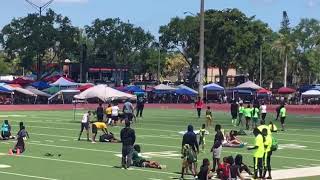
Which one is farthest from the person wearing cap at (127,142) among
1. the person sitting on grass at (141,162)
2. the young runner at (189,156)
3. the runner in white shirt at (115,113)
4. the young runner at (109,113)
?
the young runner at (109,113)

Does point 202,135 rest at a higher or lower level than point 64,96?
lower

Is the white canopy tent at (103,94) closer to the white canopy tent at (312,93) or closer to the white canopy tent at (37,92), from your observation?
the white canopy tent at (37,92)

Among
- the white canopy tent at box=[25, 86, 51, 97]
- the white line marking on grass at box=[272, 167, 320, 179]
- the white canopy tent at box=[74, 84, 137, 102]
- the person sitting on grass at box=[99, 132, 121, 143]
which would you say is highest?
the white canopy tent at box=[25, 86, 51, 97]

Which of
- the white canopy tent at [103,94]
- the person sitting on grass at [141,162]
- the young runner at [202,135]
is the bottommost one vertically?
the person sitting on grass at [141,162]

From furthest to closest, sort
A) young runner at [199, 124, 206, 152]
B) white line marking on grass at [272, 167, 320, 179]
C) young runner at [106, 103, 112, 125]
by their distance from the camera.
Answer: young runner at [106, 103, 112, 125] → young runner at [199, 124, 206, 152] → white line marking on grass at [272, 167, 320, 179]

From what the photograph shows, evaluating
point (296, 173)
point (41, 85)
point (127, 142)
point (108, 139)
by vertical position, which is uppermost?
point (41, 85)

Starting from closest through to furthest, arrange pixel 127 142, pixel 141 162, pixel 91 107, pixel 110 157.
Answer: pixel 127 142
pixel 141 162
pixel 110 157
pixel 91 107

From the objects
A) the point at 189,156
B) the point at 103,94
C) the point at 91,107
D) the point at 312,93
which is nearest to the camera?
the point at 189,156

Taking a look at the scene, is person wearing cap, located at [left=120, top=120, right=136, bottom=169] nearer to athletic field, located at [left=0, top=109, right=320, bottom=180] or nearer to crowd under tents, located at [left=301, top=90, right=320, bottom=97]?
athletic field, located at [left=0, top=109, right=320, bottom=180]

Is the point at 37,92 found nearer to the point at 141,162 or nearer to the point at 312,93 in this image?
the point at 312,93

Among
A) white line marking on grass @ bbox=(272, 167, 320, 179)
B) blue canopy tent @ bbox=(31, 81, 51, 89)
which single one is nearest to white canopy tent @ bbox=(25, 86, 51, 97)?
blue canopy tent @ bbox=(31, 81, 51, 89)

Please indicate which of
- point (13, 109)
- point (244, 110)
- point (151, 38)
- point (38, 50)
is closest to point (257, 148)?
point (244, 110)

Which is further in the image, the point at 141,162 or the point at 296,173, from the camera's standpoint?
the point at 141,162

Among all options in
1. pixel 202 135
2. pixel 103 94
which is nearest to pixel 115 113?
pixel 103 94
